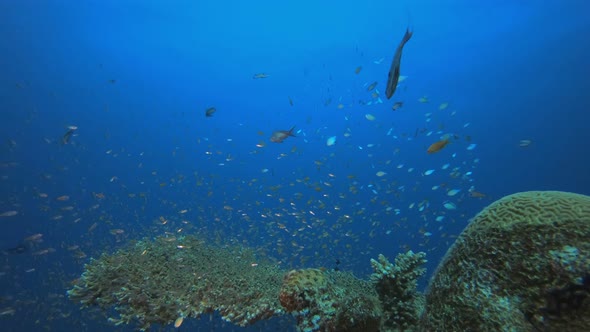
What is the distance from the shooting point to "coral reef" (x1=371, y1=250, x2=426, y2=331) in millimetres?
5277

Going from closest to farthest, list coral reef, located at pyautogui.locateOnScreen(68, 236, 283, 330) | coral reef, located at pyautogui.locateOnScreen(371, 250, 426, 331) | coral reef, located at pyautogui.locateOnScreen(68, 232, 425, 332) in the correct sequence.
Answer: coral reef, located at pyautogui.locateOnScreen(68, 232, 425, 332) < coral reef, located at pyautogui.locateOnScreen(68, 236, 283, 330) < coral reef, located at pyautogui.locateOnScreen(371, 250, 426, 331)

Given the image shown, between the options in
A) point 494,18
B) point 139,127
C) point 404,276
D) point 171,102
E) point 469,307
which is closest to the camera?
point 469,307

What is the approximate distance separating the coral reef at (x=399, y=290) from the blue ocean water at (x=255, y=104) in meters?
8.60

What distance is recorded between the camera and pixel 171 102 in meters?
62.0

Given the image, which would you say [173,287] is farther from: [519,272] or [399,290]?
[519,272]

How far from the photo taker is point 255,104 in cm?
6134

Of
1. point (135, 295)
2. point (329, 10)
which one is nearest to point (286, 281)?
point (135, 295)

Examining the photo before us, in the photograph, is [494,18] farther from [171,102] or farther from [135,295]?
[171,102]

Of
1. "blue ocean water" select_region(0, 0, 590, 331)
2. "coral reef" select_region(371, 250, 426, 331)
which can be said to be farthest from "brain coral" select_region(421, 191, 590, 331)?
"blue ocean water" select_region(0, 0, 590, 331)

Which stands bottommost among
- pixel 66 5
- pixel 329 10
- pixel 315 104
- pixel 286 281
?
pixel 286 281

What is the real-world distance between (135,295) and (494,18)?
128ft

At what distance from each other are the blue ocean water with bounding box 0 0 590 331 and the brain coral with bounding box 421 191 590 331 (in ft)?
34.2

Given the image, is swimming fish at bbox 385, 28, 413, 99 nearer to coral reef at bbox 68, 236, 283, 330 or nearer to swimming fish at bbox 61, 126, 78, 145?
coral reef at bbox 68, 236, 283, 330

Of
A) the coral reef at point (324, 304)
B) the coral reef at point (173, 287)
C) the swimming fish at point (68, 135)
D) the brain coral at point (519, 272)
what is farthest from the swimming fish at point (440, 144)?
the swimming fish at point (68, 135)
